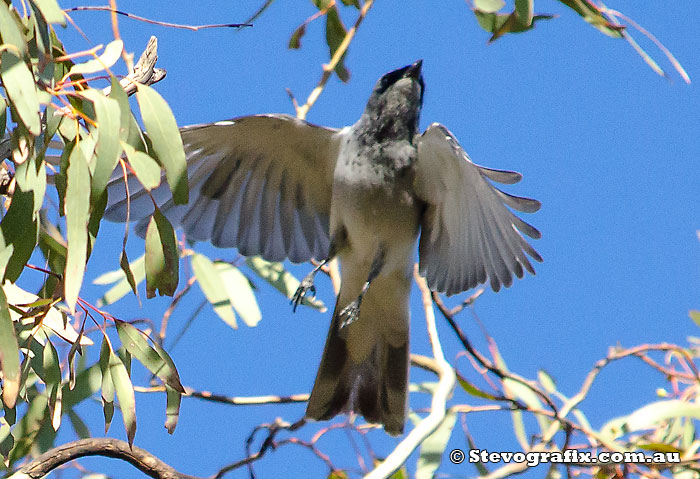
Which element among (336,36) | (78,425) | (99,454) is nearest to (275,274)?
(336,36)

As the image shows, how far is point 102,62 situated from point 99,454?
0.76 meters

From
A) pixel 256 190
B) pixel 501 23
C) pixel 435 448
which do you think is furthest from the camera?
pixel 256 190

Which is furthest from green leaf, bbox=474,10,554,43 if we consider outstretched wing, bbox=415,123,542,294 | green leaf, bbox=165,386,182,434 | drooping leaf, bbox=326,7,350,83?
green leaf, bbox=165,386,182,434

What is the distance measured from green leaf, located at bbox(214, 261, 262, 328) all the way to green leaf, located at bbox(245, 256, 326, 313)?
209 millimetres

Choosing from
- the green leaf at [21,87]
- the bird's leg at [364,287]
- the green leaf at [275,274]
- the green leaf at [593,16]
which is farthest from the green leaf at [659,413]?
the green leaf at [21,87]

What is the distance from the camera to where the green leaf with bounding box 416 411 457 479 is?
259 cm

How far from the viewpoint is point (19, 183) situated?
1.54 meters

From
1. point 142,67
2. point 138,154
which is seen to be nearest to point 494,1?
point 142,67

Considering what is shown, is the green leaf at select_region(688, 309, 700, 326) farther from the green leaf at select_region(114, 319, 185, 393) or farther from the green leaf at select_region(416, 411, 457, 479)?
the green leaf at select_region(114, 319, 185, 393)

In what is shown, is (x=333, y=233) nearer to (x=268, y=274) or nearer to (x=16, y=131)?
(x=268, y=274)

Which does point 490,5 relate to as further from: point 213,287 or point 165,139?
point 213,287

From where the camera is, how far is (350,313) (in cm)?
294

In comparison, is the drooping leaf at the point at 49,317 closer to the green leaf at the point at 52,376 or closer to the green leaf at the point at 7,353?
the green leaf at the point at 52,376

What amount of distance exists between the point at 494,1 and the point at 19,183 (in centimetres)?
131
